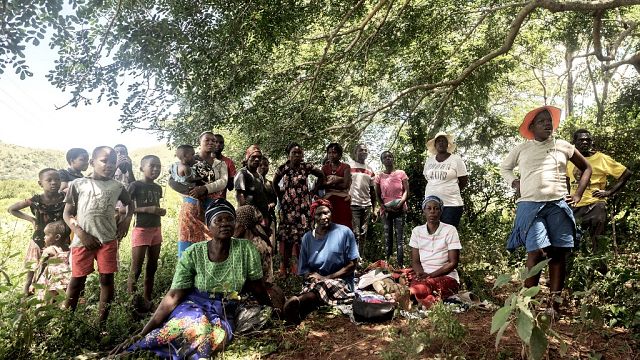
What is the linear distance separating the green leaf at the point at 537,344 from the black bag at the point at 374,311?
1.98m

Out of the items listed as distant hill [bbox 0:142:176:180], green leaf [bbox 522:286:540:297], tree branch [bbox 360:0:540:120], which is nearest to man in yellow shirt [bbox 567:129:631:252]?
tree branch [bbox 360:0:540:120]

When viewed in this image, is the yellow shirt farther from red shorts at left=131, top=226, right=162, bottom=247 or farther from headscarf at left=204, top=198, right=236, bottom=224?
red shorts at left=131, top=226, right=162, bottom=247

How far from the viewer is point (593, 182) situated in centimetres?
473

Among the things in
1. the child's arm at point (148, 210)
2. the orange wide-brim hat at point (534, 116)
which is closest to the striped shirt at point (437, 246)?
the orange wide-brim hat at point (534, 116)

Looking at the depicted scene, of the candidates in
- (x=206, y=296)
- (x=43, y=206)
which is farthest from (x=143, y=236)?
(x=206, y=296)

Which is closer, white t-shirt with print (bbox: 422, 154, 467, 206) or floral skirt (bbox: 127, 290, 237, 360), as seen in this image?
floral skirt (bbox: 127, 290, 237, 360)

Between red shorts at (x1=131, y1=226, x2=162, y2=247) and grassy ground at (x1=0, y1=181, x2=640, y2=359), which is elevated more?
red shorts at (x1=131, y1=226, x2=162, y2=247)

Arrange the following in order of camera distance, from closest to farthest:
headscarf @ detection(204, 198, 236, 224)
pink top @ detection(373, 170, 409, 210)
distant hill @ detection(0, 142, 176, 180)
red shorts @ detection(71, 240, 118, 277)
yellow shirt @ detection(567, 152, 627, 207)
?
1. headscarf @ detection(204, 198, 236, 224)
2. red shorts @ detection(71, 240, 118, 277)
3. yellow shirt @ detection(567, 152, 627, 207)
4. pink top @ detection(373, 170, 409, 210)
5. distant hill @ detection(0, 142, 176, 180)

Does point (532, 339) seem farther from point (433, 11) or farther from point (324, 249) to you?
point (433, 11)

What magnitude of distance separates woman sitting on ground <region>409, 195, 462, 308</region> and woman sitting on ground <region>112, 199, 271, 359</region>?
1633mm

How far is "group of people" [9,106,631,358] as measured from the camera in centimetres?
351

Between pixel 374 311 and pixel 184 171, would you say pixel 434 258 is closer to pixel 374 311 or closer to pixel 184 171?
pixel 374 311

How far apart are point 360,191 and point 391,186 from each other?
0.48m

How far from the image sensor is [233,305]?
372 cm
